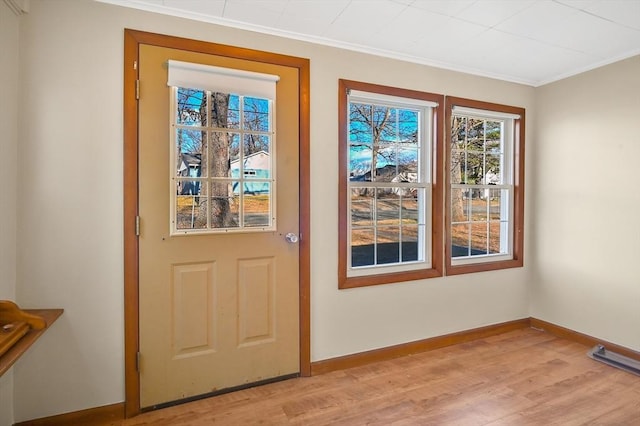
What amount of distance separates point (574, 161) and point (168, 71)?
3441mm

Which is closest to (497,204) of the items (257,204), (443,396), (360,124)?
(360,124)

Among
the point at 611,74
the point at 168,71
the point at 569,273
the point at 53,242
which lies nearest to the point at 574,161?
the point at 611,74

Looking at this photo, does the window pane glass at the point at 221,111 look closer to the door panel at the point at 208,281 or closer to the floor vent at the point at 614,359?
the door panel at the point at 208,281

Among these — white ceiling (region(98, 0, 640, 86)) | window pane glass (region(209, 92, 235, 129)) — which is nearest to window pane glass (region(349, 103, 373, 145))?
white ceiling (region(98, 0, 640, 86))

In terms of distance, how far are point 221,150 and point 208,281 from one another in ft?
2.81

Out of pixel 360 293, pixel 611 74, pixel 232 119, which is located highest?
pixel 611 74

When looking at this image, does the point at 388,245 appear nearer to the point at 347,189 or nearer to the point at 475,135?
the point at 347,189

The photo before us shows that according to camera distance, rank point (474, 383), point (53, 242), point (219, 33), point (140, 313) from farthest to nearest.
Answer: point (474, 383), point (219, 33), point (140, 313), point (53, 242)

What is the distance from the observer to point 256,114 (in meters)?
2.31

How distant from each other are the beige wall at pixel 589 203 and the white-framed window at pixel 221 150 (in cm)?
274

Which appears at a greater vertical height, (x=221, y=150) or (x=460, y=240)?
(x=221, y=150)

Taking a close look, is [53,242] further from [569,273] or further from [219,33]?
[569,273]

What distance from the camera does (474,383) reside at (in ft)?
7.88

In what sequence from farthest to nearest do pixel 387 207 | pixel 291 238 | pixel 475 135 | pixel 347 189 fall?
pixel 475 135, pixel 387 207, pixel 347 189, pixel 291 238
